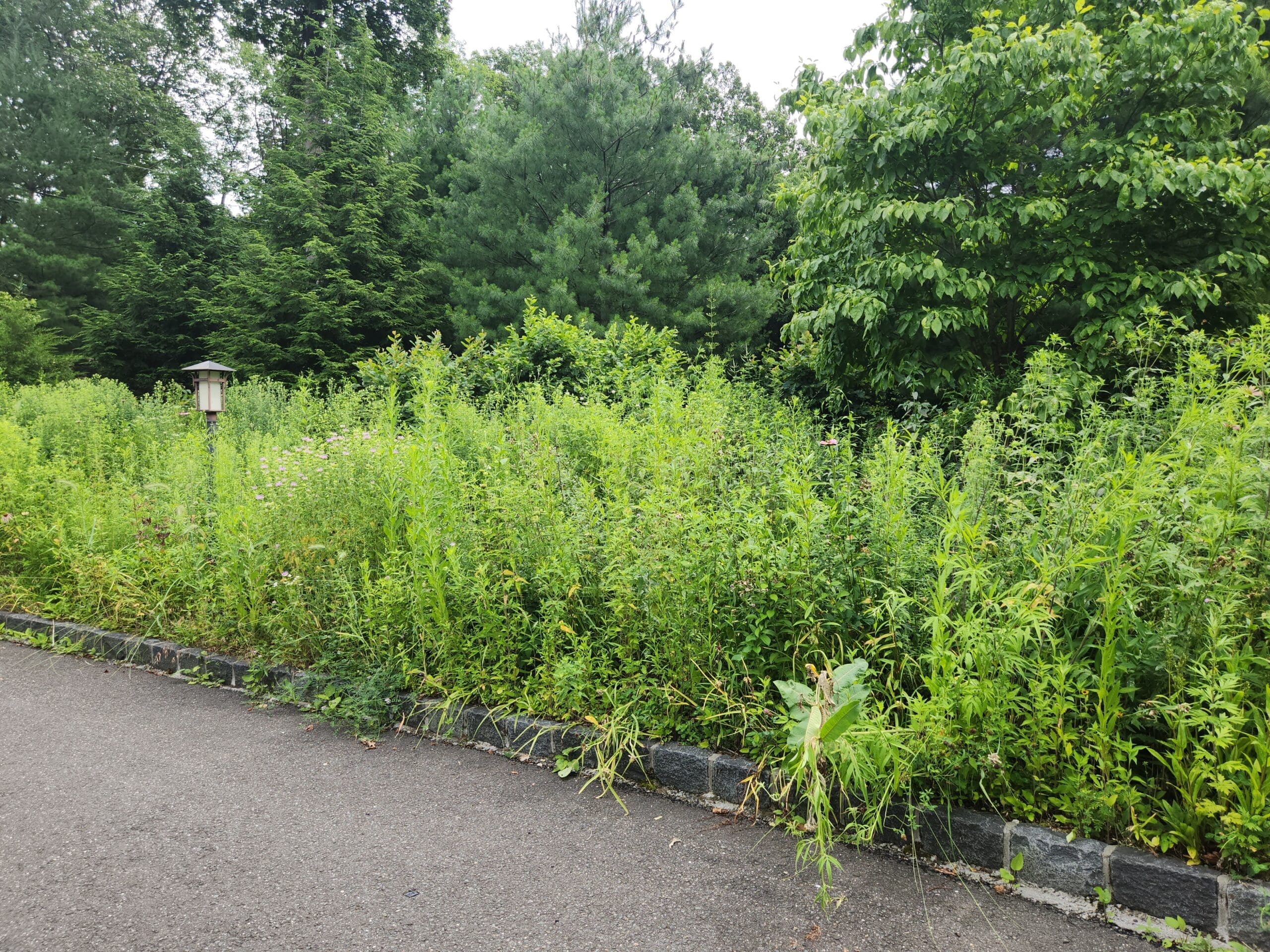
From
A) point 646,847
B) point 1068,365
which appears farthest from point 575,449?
point 1068,365

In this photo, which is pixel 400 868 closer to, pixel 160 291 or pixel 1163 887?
pixel 1163 887

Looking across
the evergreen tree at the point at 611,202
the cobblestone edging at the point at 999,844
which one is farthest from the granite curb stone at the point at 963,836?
the evergreen tree at the point at 611,202

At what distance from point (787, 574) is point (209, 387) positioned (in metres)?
7.50

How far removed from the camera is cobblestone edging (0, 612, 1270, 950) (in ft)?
7.06

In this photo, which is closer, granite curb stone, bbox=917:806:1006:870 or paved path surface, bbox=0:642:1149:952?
paved path surface, bbox=0:642:1149:952

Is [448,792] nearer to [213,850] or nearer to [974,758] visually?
[213,850]

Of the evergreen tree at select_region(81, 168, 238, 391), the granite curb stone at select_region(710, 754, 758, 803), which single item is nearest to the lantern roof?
the granite curb stone at select_region(710, 754, 758, 803)

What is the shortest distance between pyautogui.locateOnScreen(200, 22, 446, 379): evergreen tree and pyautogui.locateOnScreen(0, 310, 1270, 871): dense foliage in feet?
33.4

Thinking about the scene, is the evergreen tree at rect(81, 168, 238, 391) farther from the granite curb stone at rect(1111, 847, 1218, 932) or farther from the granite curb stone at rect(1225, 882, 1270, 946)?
the granite curb stone at rect(1225, 882, 1270, 946)

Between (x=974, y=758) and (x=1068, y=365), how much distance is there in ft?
15.1

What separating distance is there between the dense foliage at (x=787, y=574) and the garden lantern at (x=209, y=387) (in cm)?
178

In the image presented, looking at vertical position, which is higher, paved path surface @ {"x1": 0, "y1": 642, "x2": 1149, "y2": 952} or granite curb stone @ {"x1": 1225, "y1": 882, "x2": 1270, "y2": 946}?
granite curb stone @ {"x1": 1225, "y1": 882, "x2": 1270, "y2": 946}

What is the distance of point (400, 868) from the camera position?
8.49 ft

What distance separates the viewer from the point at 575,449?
5629 mm
